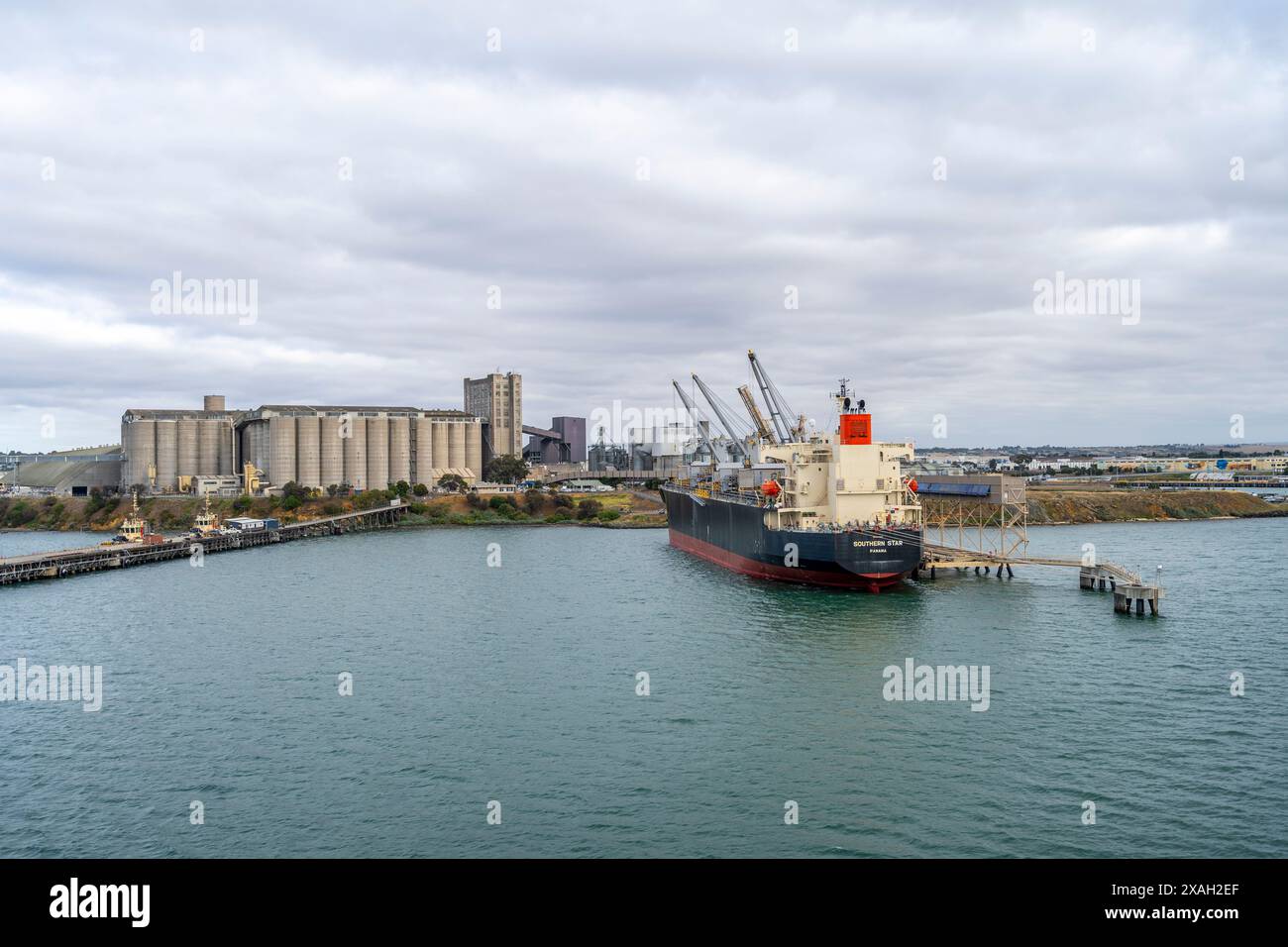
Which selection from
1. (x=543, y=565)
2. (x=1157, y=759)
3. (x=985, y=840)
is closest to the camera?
(x=985, y=840)

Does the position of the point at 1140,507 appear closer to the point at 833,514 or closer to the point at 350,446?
the point at 833,514

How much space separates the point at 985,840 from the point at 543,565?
46816 mm

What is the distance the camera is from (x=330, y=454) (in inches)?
4638

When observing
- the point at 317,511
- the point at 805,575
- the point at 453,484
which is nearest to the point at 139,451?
the point at 317,511

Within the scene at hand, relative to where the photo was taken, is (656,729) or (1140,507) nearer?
(656,729)

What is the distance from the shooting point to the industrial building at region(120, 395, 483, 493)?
115m

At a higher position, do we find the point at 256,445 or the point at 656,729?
the point at 256,445

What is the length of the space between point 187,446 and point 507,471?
45.6 meters

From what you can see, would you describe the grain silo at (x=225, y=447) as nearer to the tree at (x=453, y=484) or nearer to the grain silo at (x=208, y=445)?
the grain silo at (x=208, y=445)

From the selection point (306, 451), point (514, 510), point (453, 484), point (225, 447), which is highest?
point (225, 447)

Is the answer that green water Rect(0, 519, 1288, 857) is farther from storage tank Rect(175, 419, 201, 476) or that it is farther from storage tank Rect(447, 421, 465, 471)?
storage tank Rect(447, 421, 465, 471)
